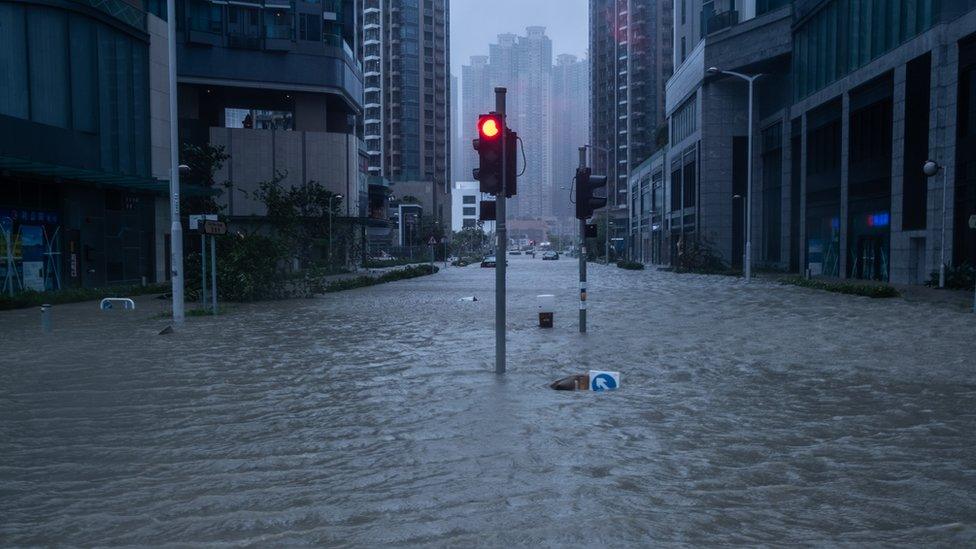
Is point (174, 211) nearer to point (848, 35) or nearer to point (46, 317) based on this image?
point (46, 317)

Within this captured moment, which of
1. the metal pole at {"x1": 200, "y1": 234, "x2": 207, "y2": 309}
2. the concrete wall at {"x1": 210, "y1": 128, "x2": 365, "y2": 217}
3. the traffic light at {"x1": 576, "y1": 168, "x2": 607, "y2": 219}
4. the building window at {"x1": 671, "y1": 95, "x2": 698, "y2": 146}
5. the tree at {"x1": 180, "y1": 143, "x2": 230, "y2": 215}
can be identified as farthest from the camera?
the building window at {"x1": 671, "y1": 95, "x2": 698, "y2": 146}

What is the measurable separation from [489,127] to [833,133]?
42.8 m

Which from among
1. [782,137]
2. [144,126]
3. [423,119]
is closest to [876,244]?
[782,137]

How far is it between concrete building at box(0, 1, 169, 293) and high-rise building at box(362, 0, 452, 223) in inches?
3901

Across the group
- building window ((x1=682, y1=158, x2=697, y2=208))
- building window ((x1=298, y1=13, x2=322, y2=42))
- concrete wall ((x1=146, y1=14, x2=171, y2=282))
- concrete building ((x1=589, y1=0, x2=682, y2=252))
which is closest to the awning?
concrete wall ((x1=146, y1=14, x2=171, y2=282))

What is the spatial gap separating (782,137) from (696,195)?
1335cm

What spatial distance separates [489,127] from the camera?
10.7 metres

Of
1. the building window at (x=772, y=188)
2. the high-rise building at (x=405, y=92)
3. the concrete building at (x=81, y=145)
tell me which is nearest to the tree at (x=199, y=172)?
the concrete building at (x=81, y=145)

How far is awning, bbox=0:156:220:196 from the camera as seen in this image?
92.7 ft

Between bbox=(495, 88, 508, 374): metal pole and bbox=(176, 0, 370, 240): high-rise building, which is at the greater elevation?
bbox=(176, 0, 370, 240): high-rise building

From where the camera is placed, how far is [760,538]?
4918mm

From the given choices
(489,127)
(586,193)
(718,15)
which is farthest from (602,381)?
(718,15)

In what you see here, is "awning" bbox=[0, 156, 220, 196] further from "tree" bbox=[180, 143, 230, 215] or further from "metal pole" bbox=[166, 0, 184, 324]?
"metal pole" bbox=[166, 0, 184, 324]

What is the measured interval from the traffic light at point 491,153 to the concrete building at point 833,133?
28155mm
